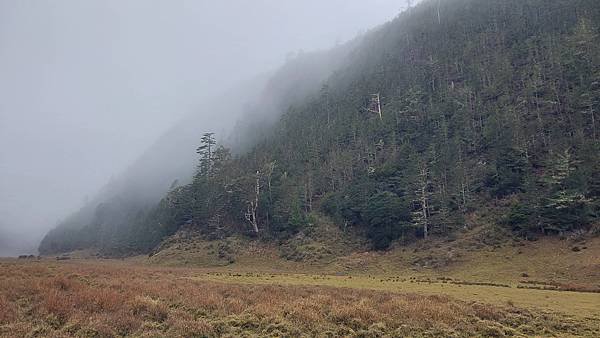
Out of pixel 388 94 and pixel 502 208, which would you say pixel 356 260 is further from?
pixel 388 94

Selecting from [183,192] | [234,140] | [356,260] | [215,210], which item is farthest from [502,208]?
[234,140]

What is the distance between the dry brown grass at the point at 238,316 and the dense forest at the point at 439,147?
136 feet

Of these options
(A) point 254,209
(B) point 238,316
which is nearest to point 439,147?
(A) point 254,209

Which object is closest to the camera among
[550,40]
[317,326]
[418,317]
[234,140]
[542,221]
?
[317,326]

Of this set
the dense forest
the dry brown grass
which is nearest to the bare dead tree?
the dense forest

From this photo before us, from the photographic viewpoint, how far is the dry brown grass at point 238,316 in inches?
619

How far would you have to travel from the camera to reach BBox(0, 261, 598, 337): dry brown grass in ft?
51.6

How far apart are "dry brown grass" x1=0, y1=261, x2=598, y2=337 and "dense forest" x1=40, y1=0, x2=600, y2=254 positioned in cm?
4151

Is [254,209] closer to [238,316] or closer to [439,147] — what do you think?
[439,147]

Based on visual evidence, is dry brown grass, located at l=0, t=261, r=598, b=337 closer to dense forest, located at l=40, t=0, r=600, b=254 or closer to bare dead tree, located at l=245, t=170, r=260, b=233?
dense forest, located at l=40, t=0, r=600, b=254

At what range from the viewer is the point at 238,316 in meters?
18.0

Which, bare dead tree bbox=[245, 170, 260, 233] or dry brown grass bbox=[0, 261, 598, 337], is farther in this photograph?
bare dead tree bbox=[245, 170, 260, 233]

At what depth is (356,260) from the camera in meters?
62.5

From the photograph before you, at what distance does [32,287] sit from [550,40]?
11002 cm
